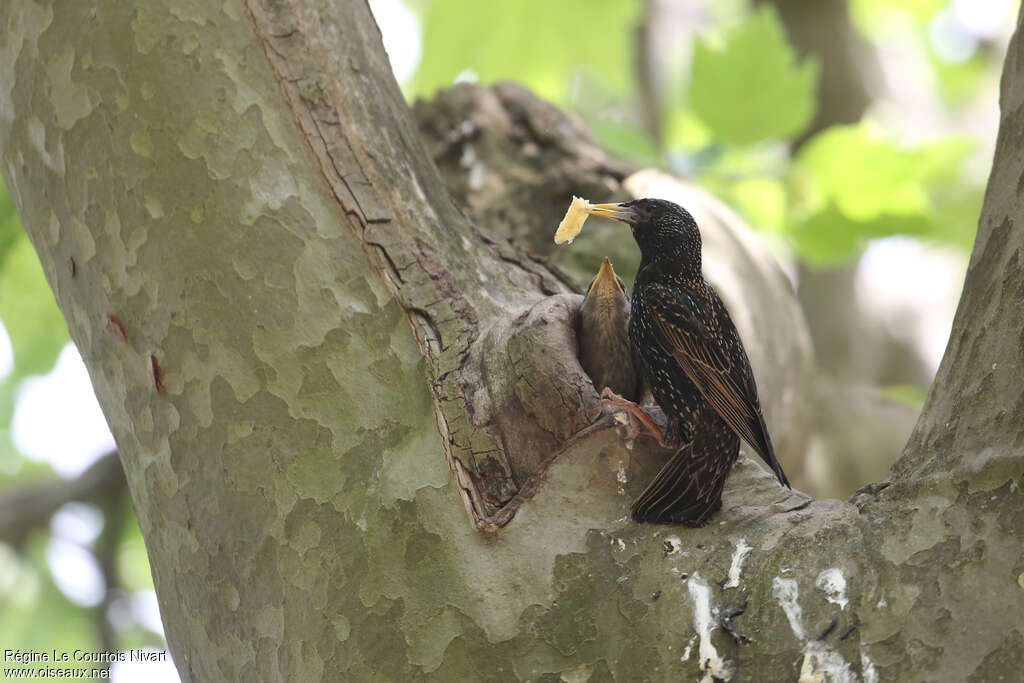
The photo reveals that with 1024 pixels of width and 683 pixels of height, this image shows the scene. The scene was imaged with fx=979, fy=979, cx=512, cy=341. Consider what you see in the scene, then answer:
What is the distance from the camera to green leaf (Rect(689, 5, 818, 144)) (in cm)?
333

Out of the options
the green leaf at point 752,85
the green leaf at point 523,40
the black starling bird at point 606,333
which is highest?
the green leaf at point 523,40

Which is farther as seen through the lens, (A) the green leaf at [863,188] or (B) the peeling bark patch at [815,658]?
(A) the green leaf at [863,188]

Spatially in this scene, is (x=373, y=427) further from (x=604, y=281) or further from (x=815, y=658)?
(x=815, y=658)

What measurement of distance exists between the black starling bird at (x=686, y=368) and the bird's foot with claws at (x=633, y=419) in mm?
45

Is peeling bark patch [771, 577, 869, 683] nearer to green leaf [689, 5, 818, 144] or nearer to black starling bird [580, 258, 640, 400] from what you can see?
black starling bird [580, 258, 640, 400]

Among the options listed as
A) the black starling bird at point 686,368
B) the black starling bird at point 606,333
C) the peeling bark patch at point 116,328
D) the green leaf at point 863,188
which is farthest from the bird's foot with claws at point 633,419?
the green leaf at point 863,188

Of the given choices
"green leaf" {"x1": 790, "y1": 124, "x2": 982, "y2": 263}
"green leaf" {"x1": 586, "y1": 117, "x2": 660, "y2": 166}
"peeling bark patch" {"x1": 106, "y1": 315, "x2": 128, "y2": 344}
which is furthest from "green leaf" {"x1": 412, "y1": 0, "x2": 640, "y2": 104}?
"peeling bark patch" {"x1": 106, "y1": 315, "x2": 128, "y2": 344}

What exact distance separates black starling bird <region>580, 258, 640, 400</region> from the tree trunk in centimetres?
10

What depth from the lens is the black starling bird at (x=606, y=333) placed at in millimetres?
2525

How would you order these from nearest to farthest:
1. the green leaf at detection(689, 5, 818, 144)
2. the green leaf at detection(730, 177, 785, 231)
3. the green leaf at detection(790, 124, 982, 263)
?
the green leaf at detection(689, 5, 818, 144) < the green leaf at detection(790, 124, 982, 263) < the green leaf at detection(730, 177, 785, 231)

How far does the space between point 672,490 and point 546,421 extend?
342 millimetres

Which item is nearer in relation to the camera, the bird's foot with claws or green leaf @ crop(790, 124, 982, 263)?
the bird's foot with claws

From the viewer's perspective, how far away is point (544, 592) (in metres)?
1.93

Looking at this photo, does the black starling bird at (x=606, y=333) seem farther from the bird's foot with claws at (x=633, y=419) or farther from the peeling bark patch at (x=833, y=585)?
the peeling bark patch at (x=833, y=585)
